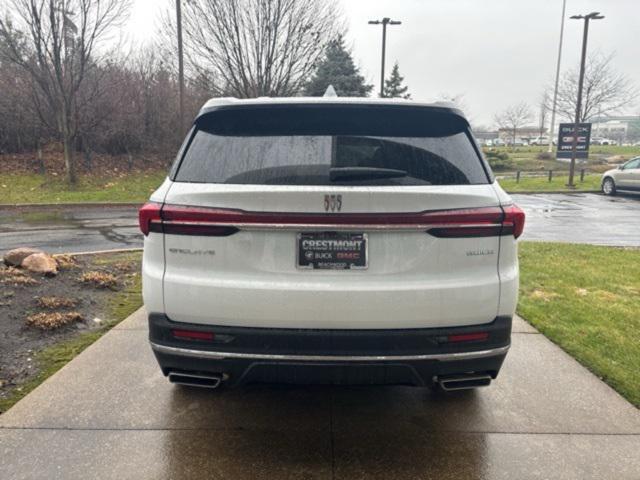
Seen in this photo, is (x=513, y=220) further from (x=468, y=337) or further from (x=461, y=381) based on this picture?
(x=461, y=381)

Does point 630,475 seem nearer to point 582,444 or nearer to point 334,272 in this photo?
point 582,444

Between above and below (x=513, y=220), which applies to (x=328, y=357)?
below

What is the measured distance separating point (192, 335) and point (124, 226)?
1002 centimetres

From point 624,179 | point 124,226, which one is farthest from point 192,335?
point 624,179

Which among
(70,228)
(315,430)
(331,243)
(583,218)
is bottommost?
(70,228)

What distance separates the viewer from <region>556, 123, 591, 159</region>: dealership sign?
2598 centimetres

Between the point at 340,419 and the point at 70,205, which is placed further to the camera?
the point at 70,205

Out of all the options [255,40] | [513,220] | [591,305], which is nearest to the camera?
[513,220]

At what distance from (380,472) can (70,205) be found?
52.4 ft

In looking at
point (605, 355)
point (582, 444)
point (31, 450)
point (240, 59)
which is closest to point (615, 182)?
point (240, 59)

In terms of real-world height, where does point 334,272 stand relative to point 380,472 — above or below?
above

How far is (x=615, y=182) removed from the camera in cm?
2098

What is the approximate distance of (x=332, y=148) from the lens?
257cm

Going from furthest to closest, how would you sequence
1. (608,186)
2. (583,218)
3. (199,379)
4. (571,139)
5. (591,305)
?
(571,139) < (608,186) < (583,218) < (591,305) < (199,379)
